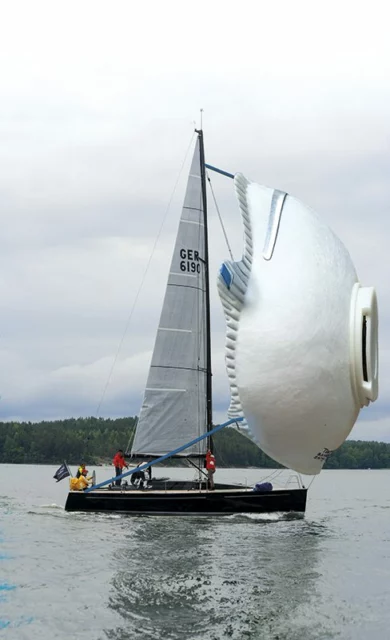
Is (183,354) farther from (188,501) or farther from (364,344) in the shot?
(364,344)

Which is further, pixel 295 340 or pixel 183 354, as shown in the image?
pixel 183 354

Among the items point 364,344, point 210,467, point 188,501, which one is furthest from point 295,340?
point 210,467

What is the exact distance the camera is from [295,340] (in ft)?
19.3

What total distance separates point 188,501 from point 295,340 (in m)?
24.1

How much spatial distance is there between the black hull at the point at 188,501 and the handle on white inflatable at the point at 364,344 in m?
23.7

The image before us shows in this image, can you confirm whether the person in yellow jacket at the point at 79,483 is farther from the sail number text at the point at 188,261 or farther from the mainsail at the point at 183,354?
the sail number text at the point at 188,261

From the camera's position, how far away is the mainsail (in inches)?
1275

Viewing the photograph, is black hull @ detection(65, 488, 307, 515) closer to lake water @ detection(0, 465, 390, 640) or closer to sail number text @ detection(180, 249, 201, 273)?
lake water @ detection(0, 465, 390, 640)

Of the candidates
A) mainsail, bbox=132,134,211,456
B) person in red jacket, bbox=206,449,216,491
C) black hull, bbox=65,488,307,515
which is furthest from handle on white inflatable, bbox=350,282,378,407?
mainsail, bbox=132,134,211,456

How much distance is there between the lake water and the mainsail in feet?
13.4

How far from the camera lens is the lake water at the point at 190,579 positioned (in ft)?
42.6

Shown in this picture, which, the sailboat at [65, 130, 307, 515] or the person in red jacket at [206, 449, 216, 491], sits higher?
the sailboat at [65, 130, 307, 515]

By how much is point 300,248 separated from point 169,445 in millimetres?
26429

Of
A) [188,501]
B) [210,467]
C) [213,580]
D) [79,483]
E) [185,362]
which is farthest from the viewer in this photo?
[185,362]
